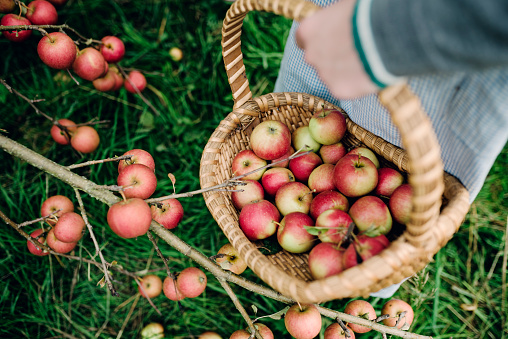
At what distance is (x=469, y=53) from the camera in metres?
0.74

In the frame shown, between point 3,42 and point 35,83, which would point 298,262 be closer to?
point 35,83

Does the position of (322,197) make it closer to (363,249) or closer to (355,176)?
(355,176)

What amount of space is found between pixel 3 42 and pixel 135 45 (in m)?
0.86

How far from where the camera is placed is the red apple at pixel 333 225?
4.11ft

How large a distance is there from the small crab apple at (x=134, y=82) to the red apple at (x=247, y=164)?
1.03 m

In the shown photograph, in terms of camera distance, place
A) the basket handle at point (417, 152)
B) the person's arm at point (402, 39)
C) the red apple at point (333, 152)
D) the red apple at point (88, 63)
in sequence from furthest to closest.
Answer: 1. the red apple at point (88, 63)
2. the red apple at point (333, 152)
3. the basket handle at point (417, 152)
4. the person's arm at point (402, 39)

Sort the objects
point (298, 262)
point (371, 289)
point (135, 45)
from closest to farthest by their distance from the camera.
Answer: point (371, 289) → point (298, 262) → point (135, 45)

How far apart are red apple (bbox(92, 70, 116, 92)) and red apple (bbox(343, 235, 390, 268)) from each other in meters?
1.77

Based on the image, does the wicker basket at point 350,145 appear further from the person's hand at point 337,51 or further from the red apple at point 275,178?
the red apple at point 275,178

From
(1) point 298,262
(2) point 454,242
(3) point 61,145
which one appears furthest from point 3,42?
(2) point 454,242

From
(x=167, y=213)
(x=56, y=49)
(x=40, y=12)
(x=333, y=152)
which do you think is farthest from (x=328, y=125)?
(x=40, y=12)

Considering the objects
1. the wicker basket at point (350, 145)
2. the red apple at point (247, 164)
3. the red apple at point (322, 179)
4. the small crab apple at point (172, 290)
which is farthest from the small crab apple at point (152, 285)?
the red apple at point (322, 179)

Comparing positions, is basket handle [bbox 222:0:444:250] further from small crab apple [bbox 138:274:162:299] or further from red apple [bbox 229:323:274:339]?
small crab apple [bbox 138:274:162:299]

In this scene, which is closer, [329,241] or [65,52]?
[329,241]
